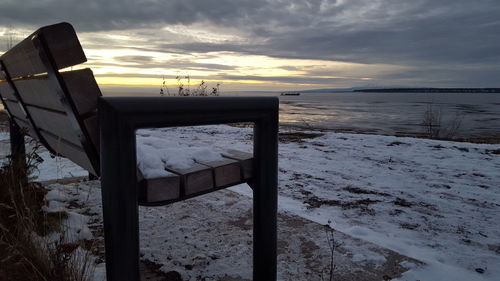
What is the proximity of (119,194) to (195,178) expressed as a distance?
314 mm

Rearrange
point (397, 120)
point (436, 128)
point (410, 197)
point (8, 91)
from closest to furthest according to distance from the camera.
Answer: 1. point (8, 91)
2. point (410, 197)
3. point (436, 128)
4. point (397, 120)

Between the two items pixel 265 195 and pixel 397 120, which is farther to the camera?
pixel 397 120

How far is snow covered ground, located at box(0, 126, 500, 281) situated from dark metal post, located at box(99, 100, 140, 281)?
0.80 metres

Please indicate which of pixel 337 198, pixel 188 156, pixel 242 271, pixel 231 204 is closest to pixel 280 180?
pixel 337 198

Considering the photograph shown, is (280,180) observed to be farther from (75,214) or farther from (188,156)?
(188,156)

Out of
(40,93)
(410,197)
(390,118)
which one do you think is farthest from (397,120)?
(40,93)

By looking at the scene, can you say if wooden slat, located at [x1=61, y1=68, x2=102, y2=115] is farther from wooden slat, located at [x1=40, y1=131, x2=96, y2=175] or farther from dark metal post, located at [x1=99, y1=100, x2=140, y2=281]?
wooden slat, located at [x1=40, y1=131, x2=96, y2=175]

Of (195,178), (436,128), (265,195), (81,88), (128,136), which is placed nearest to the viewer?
(128,136)

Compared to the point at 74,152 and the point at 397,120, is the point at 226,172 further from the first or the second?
Answer: the point at 397,120

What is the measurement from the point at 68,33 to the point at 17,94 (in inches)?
49.0

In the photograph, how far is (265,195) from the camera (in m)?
1.47

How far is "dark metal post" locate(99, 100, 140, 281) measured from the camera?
104cm

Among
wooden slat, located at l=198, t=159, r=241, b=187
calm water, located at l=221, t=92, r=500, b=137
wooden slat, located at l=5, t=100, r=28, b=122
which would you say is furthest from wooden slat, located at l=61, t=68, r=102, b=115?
calm water, located at l=221, t=92, r=500, b=137

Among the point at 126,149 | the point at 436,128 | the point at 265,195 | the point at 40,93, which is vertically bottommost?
the point at 436,128
